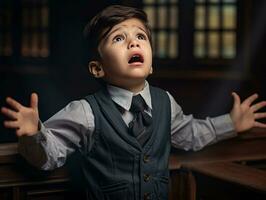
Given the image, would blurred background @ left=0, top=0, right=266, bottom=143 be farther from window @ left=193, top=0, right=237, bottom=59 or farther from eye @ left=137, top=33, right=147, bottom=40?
eye @ left=137, top=33, right=147, bottom=40

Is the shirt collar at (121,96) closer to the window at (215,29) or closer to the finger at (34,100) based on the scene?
the finger at (34,100)

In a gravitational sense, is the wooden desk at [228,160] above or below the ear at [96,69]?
below

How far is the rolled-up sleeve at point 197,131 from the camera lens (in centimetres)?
163

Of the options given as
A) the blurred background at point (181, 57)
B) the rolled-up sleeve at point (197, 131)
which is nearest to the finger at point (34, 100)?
the rolled-up sleeve at point (197, 131)

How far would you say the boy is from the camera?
1.43 metres

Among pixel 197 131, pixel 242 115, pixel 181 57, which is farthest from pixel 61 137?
pixel 181 57

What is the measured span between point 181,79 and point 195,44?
447mm

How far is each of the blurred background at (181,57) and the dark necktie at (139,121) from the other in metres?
3.78

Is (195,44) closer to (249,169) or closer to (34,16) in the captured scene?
(34,16)

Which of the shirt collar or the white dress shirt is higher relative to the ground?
the shirt collar

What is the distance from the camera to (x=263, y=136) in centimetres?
181

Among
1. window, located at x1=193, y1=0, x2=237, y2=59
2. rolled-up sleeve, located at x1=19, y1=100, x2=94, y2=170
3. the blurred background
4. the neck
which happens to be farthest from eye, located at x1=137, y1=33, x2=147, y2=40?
window, located at x1=193, y1=0, x2=237, y2=59

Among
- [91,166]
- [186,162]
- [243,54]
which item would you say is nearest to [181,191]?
[186,162]

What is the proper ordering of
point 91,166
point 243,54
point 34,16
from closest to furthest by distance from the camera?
point 91,166 < point 243,54 < point 34,16
